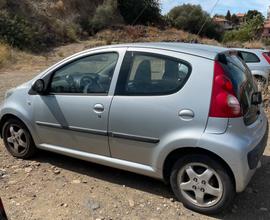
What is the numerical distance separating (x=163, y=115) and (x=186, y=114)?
239 mm

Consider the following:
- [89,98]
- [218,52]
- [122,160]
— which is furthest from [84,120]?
[218,52]

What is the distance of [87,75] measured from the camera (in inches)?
177

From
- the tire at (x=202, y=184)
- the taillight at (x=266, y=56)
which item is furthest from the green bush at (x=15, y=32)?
the tire at (x=202, y=184)

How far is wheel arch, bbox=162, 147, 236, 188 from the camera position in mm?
3676

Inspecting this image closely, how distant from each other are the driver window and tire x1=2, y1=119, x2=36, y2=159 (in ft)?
2.45

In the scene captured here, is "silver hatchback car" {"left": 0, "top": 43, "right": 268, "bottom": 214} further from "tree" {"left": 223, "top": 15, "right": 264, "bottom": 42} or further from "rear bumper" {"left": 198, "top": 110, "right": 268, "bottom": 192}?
"tree" {"left": 223, "top": 15, "right": 264, "bottom": 42}

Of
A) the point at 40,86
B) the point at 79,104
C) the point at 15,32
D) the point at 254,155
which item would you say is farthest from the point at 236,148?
the point at 15,32

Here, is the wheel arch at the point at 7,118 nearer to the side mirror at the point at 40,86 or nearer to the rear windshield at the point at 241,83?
the side mirror at the point at 40,86

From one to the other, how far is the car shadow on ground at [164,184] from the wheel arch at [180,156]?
38 centimetres

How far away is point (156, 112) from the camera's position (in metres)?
3.89

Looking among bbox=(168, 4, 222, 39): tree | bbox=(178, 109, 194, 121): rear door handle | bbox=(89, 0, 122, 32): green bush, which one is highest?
bbox=(178, 109, 194, 121): rear door handle

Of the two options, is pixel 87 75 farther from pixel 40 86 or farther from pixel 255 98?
pixel 255 98

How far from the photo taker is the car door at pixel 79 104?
4.29 metres

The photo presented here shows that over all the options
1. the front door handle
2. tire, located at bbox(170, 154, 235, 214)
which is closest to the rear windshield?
tire, located at bbox(170, 154, 235, 214)
